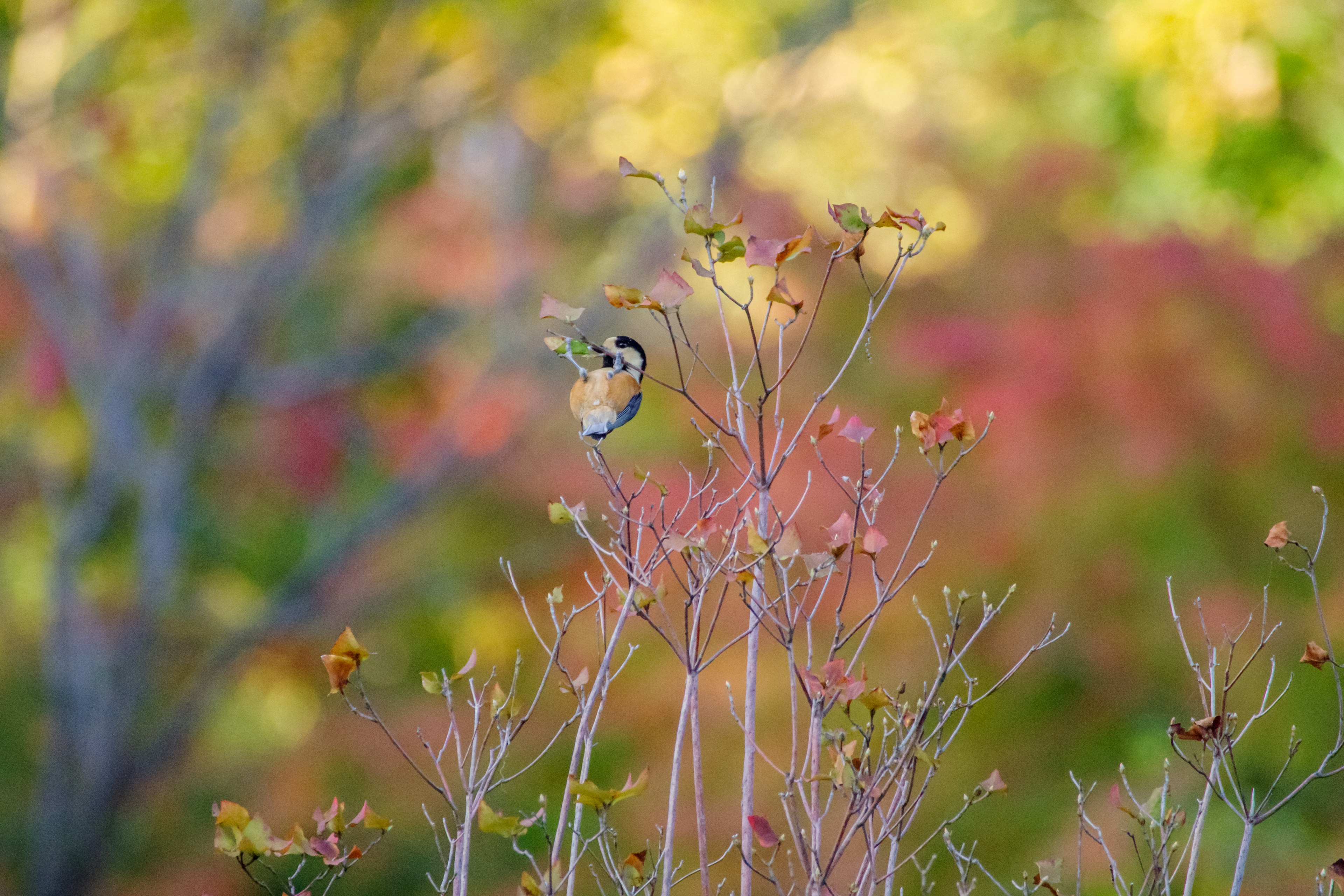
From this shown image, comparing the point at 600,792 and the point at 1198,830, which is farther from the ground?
the point at 600,792

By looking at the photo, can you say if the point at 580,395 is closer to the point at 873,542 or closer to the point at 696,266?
the point at 696,266

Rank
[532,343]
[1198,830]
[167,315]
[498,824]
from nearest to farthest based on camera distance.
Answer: [498,824] < [1198,830] < [167,315] < [532,343]

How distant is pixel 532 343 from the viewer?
385 centimetres

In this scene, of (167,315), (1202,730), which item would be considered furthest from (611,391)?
(167,315)

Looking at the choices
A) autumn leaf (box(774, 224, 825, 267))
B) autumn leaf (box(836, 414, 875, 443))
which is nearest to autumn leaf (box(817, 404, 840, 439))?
autumn leaf (box(836, 414, 875, 443))

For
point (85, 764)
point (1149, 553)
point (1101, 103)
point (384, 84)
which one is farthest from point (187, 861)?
point (1101, 103)

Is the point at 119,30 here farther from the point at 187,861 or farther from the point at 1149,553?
the point at 1149,553

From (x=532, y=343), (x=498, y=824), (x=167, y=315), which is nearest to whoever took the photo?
(x=498, y=824)

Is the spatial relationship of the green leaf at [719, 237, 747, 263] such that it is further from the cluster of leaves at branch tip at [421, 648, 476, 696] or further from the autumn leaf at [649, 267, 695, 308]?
the cluster of leaves at branch tip at [421, 648, 476, 696]

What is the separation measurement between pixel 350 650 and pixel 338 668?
18 mm

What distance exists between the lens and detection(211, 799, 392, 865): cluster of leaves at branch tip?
2.92 feet

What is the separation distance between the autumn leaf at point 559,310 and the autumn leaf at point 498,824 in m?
0.37

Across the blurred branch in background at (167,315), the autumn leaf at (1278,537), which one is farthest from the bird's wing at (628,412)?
the blurred branch in background at (167,315)

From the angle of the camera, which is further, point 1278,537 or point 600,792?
point 1278,537
